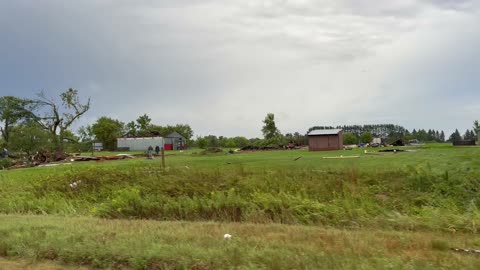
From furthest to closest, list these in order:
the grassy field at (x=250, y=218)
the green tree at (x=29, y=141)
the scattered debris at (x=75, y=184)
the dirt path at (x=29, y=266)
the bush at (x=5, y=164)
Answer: the green tree at (x=29, y=141)
the bush at (x=5, y=164)
the scattered debris at (x=75, y=184)
the dirt path at (x=29, y=266)
the grassy field at (x=250, y=218)

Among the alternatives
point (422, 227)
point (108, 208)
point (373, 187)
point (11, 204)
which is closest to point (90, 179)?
point (11, 204)

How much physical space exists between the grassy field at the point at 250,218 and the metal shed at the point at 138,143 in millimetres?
74207

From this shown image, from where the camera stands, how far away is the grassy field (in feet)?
23.0

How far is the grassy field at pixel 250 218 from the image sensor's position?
277 inches

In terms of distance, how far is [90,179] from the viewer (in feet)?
65.5

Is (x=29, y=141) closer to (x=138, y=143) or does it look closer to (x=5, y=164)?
(x=5, y=164)

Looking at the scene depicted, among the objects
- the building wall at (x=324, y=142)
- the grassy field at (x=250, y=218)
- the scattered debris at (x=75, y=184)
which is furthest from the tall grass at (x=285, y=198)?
the building wall at (x=324, y=142)

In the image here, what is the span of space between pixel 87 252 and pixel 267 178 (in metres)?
9.32

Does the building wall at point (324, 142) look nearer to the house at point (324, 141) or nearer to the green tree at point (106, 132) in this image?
the house at point (324, 141)

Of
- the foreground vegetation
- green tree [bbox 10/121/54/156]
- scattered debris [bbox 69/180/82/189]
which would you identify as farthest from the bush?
the foreground vegetation

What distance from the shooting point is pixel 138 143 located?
331ft

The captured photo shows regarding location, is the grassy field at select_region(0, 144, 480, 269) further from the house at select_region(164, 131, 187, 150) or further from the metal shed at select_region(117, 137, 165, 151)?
the house at select_region(164, 131, 187, 150)

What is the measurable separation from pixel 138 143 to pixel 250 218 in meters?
90.7

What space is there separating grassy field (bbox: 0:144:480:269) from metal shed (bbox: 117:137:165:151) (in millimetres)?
74207
